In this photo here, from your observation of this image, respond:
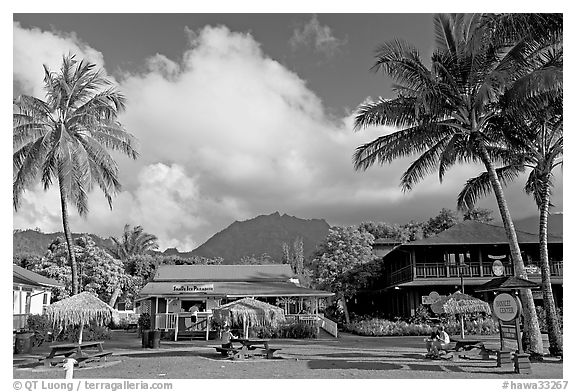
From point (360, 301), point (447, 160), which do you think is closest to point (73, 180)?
point (447, 160)

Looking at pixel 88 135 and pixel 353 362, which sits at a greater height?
pixel 88 135

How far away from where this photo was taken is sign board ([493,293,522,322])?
1261cm

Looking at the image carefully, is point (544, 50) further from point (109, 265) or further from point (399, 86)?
point (109, 265)

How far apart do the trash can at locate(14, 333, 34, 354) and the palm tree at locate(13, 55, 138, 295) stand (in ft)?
11.9

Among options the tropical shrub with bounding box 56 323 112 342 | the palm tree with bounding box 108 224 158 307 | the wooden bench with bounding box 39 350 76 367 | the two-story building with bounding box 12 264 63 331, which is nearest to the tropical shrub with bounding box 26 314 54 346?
the two-story building with bounding box 12 264 63 331

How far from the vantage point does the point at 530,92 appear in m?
14.4

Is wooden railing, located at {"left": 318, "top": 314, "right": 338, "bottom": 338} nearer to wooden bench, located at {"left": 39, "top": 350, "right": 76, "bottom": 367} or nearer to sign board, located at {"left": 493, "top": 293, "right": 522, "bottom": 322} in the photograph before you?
sign board, located at {"left": 493, "top": 293, "right": 522, "bottom": 322}

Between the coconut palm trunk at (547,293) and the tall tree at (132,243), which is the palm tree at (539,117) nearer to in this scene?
the coconut palm trunk at (547,293)

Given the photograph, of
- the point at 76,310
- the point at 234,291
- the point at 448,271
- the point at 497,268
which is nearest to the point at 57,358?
the point at 76,310

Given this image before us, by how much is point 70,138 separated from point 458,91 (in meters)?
13.8

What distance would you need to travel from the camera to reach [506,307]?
12.8 meters

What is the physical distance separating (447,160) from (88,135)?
536 inches

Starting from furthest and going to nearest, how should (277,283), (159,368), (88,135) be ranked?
1. (277,283)
2. (88,135)
3. (159,368)

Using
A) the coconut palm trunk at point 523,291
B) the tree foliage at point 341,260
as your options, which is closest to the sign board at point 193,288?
the tree foliage at point 341,260
